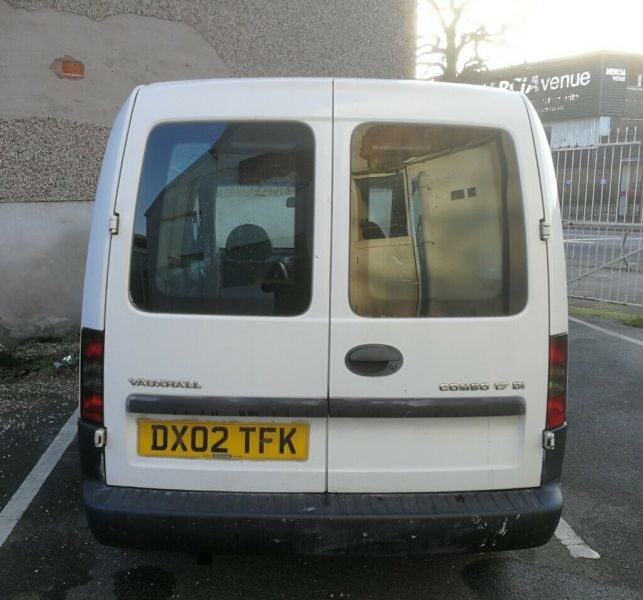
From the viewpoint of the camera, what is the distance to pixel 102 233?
2.22m

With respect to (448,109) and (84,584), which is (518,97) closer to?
Answer: (448,109)

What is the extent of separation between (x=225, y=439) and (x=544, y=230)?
4.57 feet

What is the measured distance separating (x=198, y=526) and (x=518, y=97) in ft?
6.49

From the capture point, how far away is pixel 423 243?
2299 millimetres

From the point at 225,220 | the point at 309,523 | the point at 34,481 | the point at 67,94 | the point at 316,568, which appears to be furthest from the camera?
the point at 67,94

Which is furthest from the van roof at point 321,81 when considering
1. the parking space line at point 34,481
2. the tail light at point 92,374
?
the parking space line at point 34,481

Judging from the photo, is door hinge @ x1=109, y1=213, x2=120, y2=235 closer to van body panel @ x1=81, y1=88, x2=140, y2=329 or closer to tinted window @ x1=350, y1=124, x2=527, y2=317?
van body panel @ x1=81, y1=88, x2=140, y2=329

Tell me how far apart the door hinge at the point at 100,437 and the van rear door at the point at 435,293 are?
32.9 inches

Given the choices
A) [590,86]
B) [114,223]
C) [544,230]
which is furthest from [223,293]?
[590,86]

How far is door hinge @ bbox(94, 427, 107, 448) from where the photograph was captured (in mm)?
2271

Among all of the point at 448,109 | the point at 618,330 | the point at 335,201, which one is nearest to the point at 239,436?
the point at 335,201

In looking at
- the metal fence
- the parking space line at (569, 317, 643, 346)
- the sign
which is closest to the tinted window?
the parking space line at (569, 317, 643, 346)

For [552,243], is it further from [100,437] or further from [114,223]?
[100,437]

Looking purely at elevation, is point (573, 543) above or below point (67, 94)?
below
